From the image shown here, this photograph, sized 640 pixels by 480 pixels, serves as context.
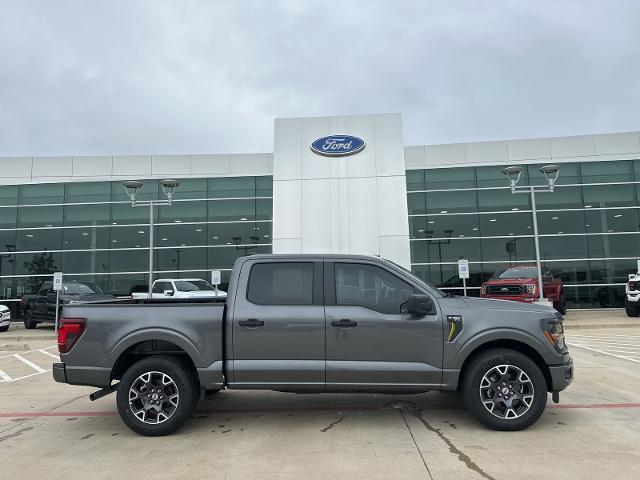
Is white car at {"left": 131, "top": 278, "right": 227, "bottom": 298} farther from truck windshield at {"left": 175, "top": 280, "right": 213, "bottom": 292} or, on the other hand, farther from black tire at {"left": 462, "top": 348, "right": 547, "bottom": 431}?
black tire at {"left": 462, "top": 348, "right": 547, "bottom": 431}

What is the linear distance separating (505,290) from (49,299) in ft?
55.6

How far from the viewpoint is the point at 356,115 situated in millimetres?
21219

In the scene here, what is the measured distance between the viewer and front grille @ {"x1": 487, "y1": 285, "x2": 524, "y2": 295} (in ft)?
54.9

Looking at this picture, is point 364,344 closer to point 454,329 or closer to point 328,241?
point 454,329

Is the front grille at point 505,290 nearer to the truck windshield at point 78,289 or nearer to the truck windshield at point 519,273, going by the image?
the truck windshield at point 519,273

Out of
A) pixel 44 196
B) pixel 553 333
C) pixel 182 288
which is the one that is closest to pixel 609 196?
pixel 182 288

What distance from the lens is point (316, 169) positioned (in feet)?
68.2

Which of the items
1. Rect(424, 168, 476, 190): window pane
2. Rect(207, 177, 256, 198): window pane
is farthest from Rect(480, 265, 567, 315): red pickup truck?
Rect(207, 177, 256, 198): window pane

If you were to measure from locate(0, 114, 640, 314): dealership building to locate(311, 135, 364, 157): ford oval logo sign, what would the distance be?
2.4 inches

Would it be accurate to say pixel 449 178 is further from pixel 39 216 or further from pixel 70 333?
pixel 70 333

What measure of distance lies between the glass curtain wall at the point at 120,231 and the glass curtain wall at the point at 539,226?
8047mm

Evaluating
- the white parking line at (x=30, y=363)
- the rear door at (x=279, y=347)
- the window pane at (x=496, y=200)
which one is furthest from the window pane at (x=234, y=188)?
the rear door at (x=279, y=347)

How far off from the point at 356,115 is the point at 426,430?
1769 centimetres

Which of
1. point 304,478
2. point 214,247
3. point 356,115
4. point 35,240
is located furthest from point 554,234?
point 35,240
